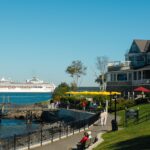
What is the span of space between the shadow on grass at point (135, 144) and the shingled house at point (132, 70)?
1835 inches

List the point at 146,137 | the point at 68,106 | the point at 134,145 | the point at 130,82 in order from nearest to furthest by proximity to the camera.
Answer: the point at 134,145, the point at 146,137, the point at 68,106, the point at 130,82

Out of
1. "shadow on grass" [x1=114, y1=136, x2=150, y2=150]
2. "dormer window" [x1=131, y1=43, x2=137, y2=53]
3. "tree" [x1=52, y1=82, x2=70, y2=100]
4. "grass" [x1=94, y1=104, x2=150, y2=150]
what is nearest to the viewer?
"shadow on grass" [x1=114, y1=136, x2=150, y2=150]

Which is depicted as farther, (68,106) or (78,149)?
(68,106)

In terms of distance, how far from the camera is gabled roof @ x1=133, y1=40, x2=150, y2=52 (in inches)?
3338

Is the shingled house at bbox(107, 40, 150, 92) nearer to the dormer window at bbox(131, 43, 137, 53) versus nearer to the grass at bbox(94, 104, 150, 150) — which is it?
the dormer window at bbox(131, 43, 137, 53)

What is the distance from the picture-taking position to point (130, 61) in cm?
8556

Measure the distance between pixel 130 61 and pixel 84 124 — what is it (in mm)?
47553

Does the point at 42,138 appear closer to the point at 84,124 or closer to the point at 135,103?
the point at 84,124

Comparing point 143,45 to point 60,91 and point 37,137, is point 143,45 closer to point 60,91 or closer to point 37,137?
point 60,91

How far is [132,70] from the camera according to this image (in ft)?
259

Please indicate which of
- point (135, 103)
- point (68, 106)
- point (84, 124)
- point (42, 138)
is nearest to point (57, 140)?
point (42, 138)

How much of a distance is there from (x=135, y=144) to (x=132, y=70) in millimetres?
55018

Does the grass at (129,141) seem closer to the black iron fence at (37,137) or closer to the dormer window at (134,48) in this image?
the black iron fence at (37,137)

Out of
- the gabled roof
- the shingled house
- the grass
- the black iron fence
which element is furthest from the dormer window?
the grass
